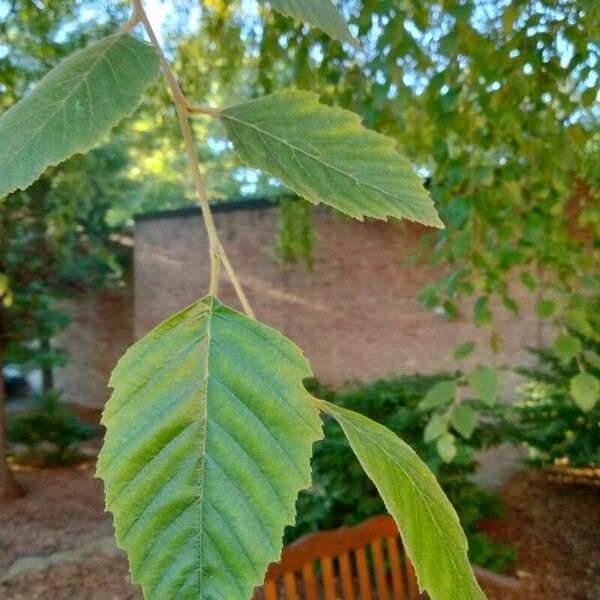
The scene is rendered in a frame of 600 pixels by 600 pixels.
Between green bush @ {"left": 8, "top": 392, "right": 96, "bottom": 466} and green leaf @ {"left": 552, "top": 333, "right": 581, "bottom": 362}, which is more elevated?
green leaf @ {"left": 552, "top": 333, "right": 581, "bottom": 362}

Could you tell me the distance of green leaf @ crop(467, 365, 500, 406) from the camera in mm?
1726

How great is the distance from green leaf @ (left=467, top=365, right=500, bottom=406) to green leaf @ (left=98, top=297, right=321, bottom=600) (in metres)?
1.44

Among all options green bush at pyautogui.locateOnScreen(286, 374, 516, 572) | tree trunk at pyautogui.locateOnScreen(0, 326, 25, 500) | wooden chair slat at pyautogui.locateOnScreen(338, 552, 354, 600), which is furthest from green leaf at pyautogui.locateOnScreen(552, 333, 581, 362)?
tree trunk at pyautogui.locateOnScreen(0, 326, 25, 500)

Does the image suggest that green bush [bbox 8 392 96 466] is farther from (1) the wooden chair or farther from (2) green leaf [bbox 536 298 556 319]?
(2) green leaf [bbox 536 298 556 319]

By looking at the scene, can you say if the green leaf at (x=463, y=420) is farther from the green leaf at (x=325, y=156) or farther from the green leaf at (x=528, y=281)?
the green leaf at (x=325, y=156)

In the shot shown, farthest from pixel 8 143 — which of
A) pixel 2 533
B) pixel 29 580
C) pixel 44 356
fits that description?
pixel 44 356

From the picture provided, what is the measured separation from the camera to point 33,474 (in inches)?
294

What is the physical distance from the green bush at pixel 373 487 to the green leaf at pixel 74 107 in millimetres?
3902

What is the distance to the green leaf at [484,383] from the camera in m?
1.73

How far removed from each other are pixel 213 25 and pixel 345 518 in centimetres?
296

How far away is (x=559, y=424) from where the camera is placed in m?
5.04

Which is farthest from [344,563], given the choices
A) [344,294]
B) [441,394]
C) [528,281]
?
[344,294]

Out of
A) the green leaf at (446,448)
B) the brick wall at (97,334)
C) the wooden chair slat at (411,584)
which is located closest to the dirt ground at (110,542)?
the wooden chair slat at (411,584)

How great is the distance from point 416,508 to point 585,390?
142 cm
